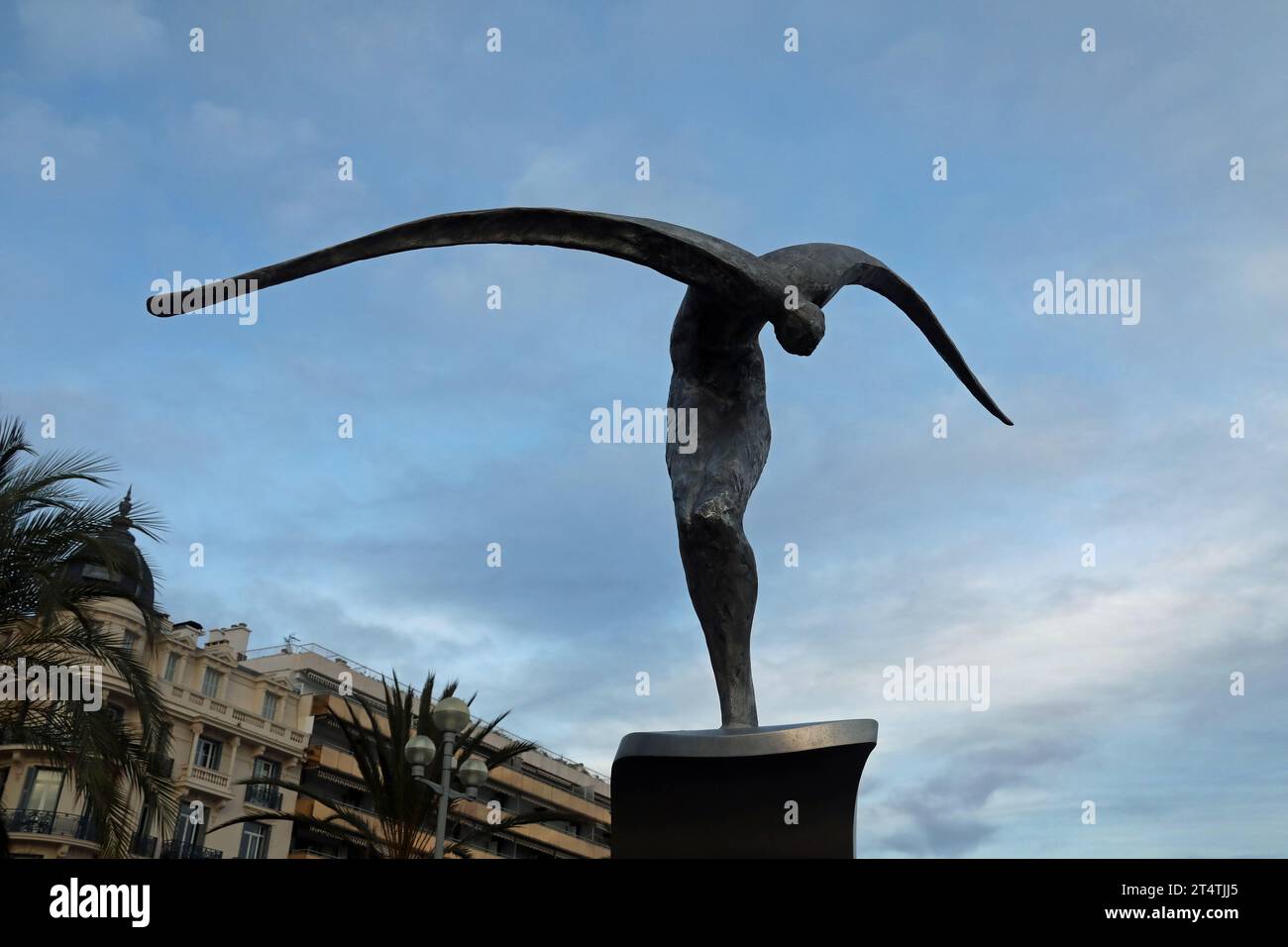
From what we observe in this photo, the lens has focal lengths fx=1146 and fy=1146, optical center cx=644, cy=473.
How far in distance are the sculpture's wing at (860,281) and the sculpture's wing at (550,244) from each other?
31cm

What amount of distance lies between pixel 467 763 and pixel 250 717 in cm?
2491

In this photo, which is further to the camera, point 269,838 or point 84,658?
point 269,838

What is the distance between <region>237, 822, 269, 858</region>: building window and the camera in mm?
38925

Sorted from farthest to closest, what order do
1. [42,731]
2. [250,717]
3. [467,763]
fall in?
1. [250,717]
2. [467,763]
3. [42,731]

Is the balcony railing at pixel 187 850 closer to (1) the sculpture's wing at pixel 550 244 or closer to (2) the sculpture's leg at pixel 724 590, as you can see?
(2) the sculpture's leg at pixel 724 590

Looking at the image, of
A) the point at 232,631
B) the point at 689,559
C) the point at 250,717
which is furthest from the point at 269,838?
the point at 689,559

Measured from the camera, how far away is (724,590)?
208 inches

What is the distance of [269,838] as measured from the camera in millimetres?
39625

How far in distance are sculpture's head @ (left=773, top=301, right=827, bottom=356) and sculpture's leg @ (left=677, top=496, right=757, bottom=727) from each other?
798mm

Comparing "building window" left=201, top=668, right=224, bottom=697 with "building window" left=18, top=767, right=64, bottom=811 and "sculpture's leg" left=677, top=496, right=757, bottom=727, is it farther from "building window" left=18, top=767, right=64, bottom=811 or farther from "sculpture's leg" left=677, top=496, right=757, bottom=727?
"sculpture's leg" left=677, top=496, right=757, bottom=727
